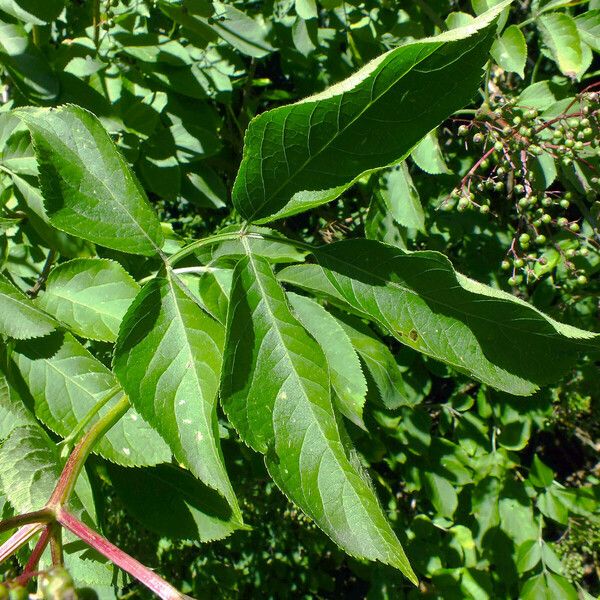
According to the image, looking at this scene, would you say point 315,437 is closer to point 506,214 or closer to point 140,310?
point 140,310

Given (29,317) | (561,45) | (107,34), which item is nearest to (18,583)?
(29,317)

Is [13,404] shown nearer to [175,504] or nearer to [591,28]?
[175,504]

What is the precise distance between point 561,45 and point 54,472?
1.57 m

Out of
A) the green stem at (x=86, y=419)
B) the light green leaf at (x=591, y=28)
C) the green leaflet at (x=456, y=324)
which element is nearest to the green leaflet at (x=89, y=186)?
the green stem at (x=86, y=419)

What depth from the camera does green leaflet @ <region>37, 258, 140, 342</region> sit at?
119 centimetres

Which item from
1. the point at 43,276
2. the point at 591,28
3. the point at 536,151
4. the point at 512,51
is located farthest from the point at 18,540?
the point at 591,28

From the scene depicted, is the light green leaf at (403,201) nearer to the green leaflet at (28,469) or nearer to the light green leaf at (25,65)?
the light green leaf at (25,65)

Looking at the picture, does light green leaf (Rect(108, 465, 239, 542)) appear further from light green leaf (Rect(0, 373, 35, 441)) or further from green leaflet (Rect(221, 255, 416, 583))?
green leaflet (Rect(221, 255, 416, 583))

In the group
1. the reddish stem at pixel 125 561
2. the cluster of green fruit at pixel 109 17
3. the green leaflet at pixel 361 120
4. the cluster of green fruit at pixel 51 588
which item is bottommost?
the reddish stem at pixel 125 561

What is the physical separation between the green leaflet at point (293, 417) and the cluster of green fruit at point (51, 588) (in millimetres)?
305

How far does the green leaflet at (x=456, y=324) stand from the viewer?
921 millimetres

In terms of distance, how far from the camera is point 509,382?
95 centimetres

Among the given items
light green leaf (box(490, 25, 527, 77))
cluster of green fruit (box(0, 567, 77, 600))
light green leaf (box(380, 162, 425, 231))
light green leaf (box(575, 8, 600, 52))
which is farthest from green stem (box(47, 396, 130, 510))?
light green leaf (box(575, 8, 600, 52))

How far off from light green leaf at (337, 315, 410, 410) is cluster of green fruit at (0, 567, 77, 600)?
2.80 feet
